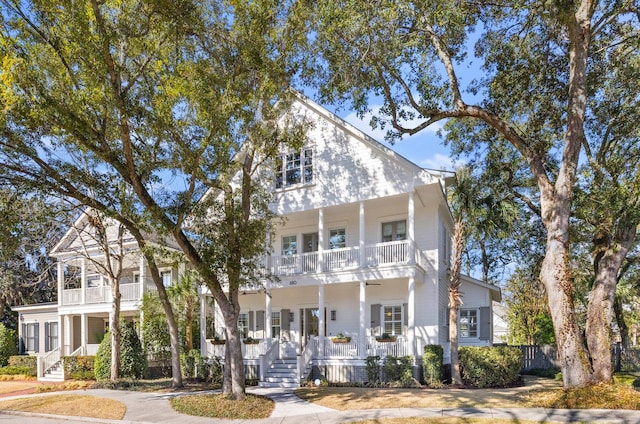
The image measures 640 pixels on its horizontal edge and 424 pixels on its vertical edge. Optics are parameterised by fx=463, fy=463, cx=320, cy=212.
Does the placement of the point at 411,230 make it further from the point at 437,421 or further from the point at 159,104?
the point at 159,104

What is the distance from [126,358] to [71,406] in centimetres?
568

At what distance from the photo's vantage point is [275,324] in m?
22.2

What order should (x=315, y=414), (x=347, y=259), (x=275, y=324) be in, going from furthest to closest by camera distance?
(x=275, y=324) → (x=347, y=259) → (x=315, y=414)

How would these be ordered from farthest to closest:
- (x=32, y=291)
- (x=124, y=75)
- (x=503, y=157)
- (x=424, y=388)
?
1. (x=32, y=291)
2. (x=503, y=157)
3. (x=424, y=388)
4. (x=124, y=75)

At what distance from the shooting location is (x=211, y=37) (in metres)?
13.5

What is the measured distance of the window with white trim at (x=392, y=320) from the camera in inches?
771

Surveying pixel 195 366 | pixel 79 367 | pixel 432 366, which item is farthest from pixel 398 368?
pixel 79 367

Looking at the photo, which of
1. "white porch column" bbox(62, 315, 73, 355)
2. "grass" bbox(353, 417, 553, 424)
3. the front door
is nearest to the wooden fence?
the front door

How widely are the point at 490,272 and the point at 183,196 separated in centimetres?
2650

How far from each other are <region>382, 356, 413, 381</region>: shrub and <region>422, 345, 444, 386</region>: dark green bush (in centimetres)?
62

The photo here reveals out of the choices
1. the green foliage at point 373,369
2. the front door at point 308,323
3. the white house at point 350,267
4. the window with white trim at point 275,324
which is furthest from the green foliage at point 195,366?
the green foliage at point 373,369

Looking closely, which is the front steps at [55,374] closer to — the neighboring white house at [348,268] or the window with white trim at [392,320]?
the neighboring white house at [348,268]

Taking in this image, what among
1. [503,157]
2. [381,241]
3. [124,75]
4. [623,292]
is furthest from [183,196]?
[623,292]

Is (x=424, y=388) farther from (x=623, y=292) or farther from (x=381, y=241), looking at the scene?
(x=623, y=292)
